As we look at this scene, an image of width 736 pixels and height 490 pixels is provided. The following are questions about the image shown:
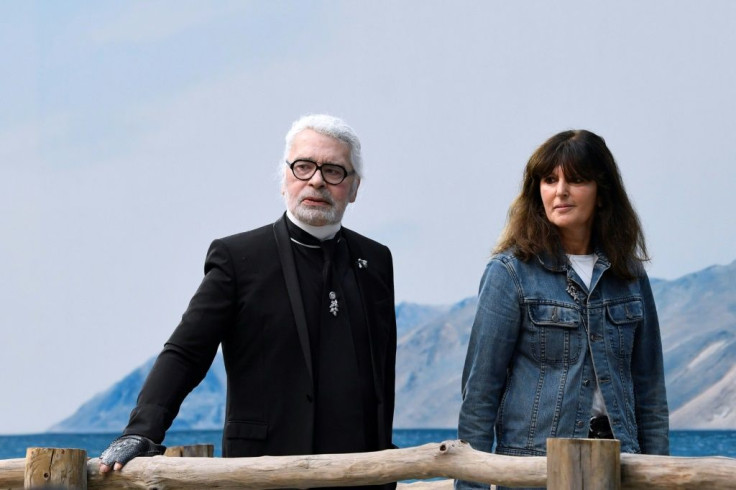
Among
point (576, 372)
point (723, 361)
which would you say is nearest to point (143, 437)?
point (576, 372)

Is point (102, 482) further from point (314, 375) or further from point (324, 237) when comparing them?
point (324, 237)

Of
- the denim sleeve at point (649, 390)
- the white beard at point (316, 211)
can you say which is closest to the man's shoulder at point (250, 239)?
the white beard at point (316, 211)

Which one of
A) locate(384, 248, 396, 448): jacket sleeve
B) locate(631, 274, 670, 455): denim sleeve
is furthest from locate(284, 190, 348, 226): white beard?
locate(631, 274, 670, 455): denim sleeve

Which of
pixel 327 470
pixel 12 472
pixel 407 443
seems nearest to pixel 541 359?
pixel 327 470

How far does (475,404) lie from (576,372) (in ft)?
1.03

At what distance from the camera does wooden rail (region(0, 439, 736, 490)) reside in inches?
145

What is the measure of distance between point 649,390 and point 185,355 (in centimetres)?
146

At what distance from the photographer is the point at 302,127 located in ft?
14.6

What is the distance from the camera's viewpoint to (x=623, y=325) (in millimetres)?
4199

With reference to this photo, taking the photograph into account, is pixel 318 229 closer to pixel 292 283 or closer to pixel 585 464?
pixel 292 283

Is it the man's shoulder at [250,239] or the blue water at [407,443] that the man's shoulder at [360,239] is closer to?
the man's shoulder at [250,239]

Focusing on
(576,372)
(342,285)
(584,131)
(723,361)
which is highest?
(723,361)

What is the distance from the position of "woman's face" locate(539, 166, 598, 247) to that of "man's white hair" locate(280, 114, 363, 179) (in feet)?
2.13

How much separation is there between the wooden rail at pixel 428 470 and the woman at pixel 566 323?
0.18 m
